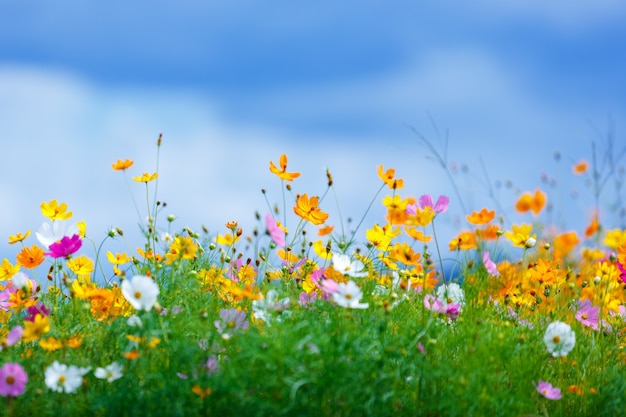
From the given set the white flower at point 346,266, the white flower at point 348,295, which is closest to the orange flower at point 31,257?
the white flower at point 346,266

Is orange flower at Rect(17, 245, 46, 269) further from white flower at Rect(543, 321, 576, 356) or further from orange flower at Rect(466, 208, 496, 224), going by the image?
white flower at Rect(543, 321, 576, 356)

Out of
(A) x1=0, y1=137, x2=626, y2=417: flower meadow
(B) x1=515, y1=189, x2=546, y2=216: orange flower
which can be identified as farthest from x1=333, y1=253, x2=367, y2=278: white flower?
(B) x1=515, y1=189, x2=546, y2=216: orange flower

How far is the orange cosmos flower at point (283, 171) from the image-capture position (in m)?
2.86

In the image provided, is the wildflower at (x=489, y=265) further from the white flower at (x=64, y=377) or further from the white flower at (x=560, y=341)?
the white flower at (x=64, y=377)

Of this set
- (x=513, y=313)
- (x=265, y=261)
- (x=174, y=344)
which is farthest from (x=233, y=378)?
(x=513, y=313)

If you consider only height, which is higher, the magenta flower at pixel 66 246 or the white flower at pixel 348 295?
the magenta flower at pixel 66 246

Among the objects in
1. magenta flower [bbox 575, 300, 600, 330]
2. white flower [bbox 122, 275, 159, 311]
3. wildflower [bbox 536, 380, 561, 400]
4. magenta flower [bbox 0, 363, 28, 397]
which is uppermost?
magenta flower [bbox 575, 300, 600, 330]

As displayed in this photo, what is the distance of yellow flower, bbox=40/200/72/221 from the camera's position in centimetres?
297

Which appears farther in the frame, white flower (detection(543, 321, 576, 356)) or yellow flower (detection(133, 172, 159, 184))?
yellow flower (detection(133, 172, 159, 184))

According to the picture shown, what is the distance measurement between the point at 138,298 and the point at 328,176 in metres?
1.03

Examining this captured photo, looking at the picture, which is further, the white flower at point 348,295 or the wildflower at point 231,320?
the wildflower at point 231,320

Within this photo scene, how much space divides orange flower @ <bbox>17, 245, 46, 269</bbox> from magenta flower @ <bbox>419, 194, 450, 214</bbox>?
1551 millimetres

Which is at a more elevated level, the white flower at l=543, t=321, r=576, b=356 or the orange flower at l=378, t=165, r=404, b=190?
the orange flower at l=378, t=165, r=404, b=190

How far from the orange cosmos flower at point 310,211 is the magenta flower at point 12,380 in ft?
3.85
